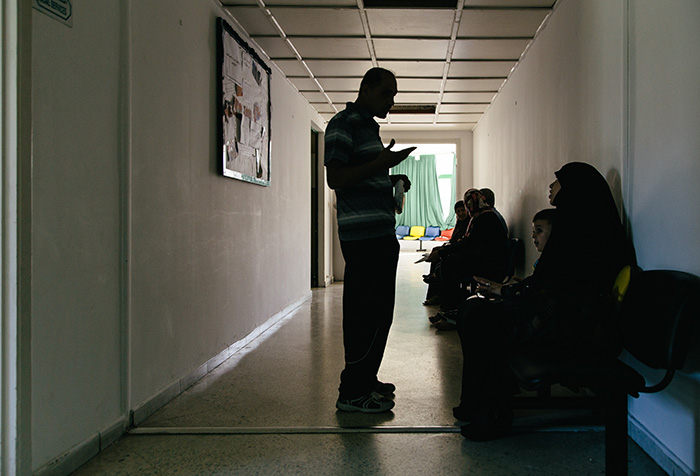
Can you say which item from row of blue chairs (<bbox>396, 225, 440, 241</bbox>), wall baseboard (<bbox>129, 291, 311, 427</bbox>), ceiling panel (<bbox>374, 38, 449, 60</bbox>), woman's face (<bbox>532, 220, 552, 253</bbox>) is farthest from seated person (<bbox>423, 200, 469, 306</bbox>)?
row of blue chairs (<bbox>396, 225, 440, 241</bbox>)

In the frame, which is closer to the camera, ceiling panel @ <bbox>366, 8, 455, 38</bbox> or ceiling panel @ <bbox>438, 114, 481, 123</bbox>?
ceiling panel @ <bbox>366, 8, 455, 38</bbox>

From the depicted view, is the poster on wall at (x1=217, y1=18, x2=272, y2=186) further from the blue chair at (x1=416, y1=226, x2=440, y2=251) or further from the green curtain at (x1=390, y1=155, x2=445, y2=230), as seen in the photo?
the green curtain at (x1=390, y1=155, x2=445, y2=230)

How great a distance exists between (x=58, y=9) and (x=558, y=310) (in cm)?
202

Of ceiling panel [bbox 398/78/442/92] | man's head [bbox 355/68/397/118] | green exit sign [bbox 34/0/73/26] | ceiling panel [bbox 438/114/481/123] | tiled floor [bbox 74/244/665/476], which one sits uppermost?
ceiling panel [bbox 438/114/481/123]

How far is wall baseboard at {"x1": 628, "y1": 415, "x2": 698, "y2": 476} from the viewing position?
5.54 feet

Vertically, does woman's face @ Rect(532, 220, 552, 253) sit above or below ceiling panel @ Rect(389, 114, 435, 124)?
below

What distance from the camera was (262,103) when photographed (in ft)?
14.0

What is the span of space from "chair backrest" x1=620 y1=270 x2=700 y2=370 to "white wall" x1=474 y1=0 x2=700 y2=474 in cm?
14

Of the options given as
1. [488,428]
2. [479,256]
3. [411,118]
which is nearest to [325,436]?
[488,428]

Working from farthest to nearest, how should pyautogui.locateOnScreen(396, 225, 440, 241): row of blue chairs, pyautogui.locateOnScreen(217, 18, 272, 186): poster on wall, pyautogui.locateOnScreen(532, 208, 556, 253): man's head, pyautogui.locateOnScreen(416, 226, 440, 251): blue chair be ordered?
pyautogui.locateOnScreen(396, 225, 440, 241): row of blue chairs → pyautogui.locateOnScreen(416, 226, 440, 251): blue chair → pyautogui.locateOnScreen(217, 18, 272, 186): poster on wall → pyautogui.locateOnScreen(532, 208, 556, 253): man's head

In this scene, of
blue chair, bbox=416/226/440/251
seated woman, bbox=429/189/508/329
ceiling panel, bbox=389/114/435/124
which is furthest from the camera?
blue chair, bbox=416/226/440/251

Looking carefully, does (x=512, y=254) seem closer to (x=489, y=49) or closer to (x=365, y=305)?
(x=489, y=49)

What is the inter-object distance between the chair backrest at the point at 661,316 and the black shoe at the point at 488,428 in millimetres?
584

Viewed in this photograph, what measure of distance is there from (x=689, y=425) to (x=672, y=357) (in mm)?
353
